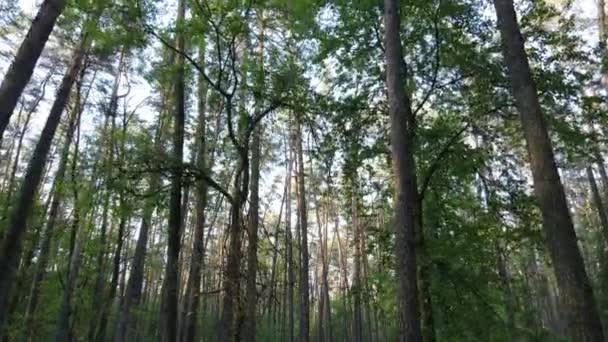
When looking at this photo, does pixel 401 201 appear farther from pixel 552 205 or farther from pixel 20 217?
pixel 20 217

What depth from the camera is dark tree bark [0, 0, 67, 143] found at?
4039mm

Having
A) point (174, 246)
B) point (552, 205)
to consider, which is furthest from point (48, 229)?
point (552, 205)

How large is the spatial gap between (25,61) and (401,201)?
166 inches

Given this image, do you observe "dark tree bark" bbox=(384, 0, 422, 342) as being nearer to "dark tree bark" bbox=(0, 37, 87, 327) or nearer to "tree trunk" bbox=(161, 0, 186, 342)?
"tree trunk" bbox=(161, 0, 186, 342)

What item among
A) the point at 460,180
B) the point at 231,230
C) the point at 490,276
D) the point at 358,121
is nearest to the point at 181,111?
the point at 231,230

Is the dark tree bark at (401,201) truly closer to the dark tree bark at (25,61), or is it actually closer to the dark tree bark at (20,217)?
the dark tree bark at (25,61)

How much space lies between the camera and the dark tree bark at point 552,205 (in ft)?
11.7

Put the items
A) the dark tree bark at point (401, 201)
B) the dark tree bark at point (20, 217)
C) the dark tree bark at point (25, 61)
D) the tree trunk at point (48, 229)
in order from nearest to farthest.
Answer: the dark tree bark at point (25, 61), the dark tree bark at point (401, 201), the dark tree bark at point (20, 217), the tree trunk at point (48, 229)

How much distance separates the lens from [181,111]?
25.6ft

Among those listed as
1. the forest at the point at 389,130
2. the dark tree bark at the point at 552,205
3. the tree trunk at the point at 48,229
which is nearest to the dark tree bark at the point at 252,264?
the forest at the point at 389,130

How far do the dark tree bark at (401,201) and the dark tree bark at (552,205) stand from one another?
126 centimetres

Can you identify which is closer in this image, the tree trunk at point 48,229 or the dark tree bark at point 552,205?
the dark tree bark at point 552,205

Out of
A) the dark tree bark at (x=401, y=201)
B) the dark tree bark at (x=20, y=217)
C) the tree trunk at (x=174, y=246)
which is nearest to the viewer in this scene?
the dark tree bark at (x=401, y=201)

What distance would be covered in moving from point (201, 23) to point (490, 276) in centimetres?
629
